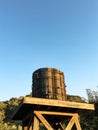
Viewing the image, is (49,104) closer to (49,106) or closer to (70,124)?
(49,106)

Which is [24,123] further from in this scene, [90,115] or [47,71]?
[90,115]

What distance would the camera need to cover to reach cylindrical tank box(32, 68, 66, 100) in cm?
962

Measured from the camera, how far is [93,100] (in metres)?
32.9

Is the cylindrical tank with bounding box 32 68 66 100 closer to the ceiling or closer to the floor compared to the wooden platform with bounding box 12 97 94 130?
closer to the ceiling

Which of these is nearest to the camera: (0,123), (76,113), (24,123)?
(76,113)

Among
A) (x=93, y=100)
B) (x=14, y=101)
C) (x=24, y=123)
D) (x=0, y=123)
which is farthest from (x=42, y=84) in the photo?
(x=14, y=101)

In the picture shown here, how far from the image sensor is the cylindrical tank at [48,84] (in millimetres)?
9617

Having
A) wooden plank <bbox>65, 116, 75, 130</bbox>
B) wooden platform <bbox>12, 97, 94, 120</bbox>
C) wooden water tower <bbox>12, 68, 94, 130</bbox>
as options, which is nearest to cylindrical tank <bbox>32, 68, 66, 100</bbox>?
wooden water tower <bbox>12, 68, 94, 130</bbox>

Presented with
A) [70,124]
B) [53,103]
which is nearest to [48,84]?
[53,103]

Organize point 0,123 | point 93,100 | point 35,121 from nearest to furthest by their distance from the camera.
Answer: point 35,121
point 93,100
point 0,123

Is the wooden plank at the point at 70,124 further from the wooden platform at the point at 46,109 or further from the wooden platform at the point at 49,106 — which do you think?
the wooden platform at the point at 49,106

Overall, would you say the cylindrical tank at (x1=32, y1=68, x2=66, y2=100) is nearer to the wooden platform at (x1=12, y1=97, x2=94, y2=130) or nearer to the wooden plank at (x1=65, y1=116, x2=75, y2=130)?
the wooden platform at (x1=12, y1=97, x2=94, y2=130)

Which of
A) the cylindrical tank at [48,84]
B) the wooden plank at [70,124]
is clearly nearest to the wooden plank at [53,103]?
the cylindrical tank at [48,84]

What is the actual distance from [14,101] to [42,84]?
6205cm
